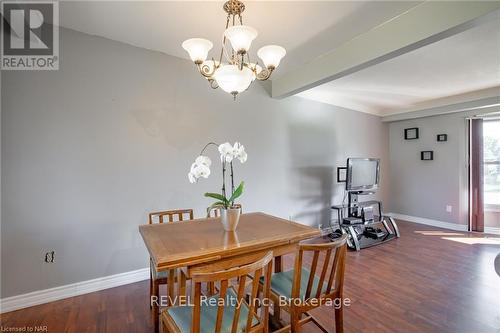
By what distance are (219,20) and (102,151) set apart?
173 cm

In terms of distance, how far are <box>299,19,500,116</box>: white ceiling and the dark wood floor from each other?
2.45m

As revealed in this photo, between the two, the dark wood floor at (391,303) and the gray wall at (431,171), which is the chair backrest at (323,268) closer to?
the dark wood floor at (391,303)

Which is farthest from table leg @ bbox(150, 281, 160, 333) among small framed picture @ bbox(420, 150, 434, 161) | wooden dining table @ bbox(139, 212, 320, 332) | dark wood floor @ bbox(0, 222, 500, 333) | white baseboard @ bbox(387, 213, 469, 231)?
small framed picture @ bbox(420, 150, 434, 161)

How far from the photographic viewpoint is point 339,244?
1.44 meters

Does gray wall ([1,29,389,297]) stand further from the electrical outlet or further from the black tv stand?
the black tv stand

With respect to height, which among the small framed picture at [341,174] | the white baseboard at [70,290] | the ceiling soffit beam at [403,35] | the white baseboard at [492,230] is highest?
the ceiling soffit beam at [403,35]

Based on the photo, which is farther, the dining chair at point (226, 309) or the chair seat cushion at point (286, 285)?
the chair seat cushion at point (286, 285)

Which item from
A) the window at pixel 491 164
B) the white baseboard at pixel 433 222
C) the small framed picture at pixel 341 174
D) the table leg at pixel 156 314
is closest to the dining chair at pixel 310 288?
the table leg at pixel 156 314

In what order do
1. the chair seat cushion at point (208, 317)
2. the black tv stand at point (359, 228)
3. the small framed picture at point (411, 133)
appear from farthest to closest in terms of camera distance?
1. the small framed picture at point (411, 133)
2. the black tv stand at point (359, 228)
3. the chair seat cushion at point (208, 317)

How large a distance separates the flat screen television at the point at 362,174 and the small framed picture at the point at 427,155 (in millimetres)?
1304

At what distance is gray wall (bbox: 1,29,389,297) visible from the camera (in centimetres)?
218

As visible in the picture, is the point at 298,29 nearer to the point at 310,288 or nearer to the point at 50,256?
the point at 310,288

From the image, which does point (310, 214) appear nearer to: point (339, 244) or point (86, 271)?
point (339, 244)

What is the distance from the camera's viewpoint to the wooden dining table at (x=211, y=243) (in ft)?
4.42
